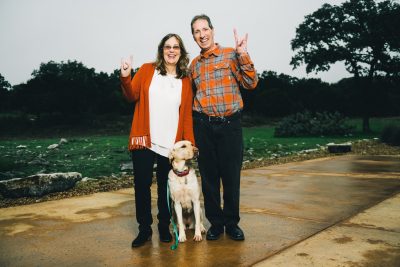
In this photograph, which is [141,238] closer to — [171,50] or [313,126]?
[171,50]

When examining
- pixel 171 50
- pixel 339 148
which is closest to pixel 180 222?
pixel 171 50

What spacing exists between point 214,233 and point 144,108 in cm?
147

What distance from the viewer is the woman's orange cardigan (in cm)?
371

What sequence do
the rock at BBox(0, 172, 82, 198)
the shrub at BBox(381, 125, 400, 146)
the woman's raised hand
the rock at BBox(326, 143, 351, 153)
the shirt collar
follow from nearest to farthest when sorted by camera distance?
the woman's raised hand, the shirt collar, the rock at BBox(0, 172, 82, 198), the rock at BBox(326, 143, 351, 153), the shrub at BBox(381, 125, 400, 146)

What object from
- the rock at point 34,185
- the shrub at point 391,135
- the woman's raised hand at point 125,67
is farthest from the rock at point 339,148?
the woman's raised hand at point 125,67

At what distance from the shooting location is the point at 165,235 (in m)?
3.79

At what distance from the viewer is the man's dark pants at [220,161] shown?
12.8 feet

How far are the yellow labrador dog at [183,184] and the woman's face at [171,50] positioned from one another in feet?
2.81

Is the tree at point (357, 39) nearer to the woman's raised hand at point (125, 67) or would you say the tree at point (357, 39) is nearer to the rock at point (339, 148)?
the rock at point (339, 148)

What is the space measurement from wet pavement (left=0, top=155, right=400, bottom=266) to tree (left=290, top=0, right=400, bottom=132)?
24716 mm

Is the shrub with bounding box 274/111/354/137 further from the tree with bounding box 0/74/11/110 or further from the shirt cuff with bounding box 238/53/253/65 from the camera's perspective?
the tree with bounding box 0/74/11/110

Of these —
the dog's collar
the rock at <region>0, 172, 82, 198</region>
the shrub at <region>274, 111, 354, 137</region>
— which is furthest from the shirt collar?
the shrub at <region>274, 111, 354, 137</region>

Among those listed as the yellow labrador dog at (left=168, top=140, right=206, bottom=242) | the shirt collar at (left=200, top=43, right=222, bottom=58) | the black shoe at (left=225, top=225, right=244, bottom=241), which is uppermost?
the shirt collar at (left=200, top=43, right=222, bottom=58)

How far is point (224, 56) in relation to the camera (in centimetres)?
392
